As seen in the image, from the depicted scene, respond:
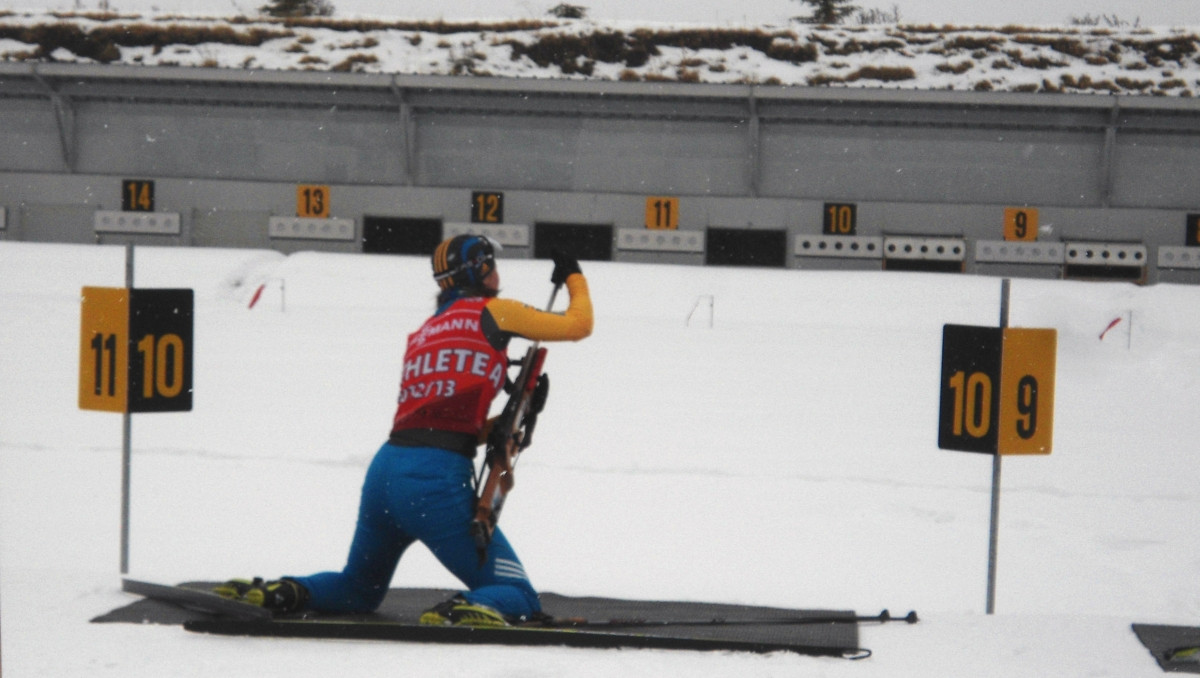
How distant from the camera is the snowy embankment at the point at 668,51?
28172 millimetres

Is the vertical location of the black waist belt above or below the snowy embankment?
below

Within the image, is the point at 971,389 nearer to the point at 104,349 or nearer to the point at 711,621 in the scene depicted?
the point at 711,621

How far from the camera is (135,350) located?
568 centimetres

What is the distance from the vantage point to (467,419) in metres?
4.66

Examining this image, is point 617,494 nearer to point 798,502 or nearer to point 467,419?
point 798,502

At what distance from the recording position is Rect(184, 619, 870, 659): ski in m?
4.31

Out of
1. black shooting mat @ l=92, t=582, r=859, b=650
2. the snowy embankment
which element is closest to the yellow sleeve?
black shooting mat @ l=92, t=582, r=859, b=650

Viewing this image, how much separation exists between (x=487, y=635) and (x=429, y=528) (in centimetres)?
48

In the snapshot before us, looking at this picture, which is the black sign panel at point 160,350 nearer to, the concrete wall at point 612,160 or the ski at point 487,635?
the ski at point 487,635

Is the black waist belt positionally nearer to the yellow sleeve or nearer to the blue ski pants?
the blue ski pants

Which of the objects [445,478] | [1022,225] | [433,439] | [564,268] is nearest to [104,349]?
[433,439]

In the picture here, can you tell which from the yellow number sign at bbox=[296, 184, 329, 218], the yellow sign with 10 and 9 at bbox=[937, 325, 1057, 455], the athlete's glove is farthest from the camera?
the yellow number sign at bbox=[296, 184, 329, 218]

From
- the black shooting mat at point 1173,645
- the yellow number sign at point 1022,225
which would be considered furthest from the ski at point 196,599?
the yellow number sign at point 1022,225

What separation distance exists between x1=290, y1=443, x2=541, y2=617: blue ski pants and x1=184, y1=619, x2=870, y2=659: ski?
7.0 inches
